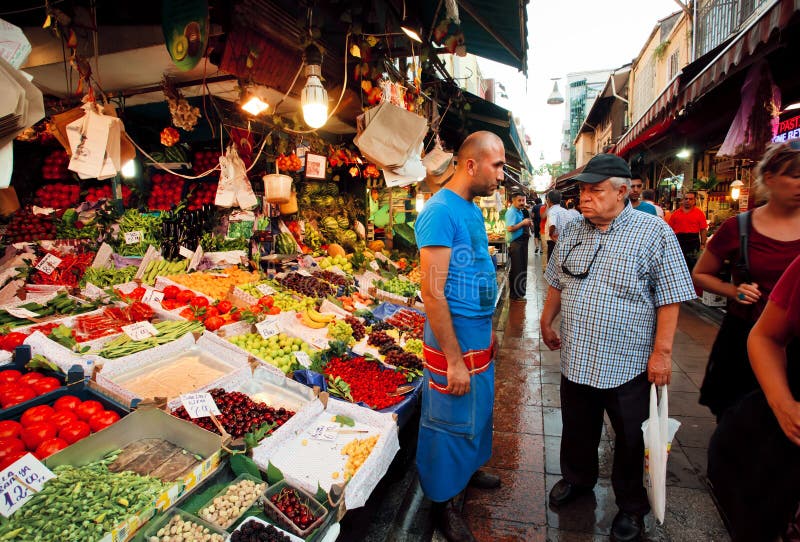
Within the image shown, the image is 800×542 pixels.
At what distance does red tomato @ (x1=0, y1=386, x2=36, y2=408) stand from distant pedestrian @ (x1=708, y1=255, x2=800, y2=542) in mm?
3577

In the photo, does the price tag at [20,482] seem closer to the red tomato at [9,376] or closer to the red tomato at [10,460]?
the red tomato at [10,460]

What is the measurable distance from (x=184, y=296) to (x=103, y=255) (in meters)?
2.06

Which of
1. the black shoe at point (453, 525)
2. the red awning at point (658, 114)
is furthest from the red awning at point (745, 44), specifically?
the black shoe at point (453, 525)

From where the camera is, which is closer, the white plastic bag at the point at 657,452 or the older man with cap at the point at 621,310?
the white plastic bag at the point at 657,452

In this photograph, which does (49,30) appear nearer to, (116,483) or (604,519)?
(116,483)

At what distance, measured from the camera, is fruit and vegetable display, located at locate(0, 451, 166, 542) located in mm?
1625

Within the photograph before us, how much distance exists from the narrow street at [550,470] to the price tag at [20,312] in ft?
13.4

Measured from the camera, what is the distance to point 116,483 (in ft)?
6.26

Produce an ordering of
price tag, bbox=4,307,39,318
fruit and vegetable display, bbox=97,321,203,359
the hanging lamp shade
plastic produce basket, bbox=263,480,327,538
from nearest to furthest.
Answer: plastic produce basket, bbox=263,480,327,538, fruit and vegetable display, bbox=97,321,203,359, price tag, bbox=4,307,39,318, the hanging lamp shade

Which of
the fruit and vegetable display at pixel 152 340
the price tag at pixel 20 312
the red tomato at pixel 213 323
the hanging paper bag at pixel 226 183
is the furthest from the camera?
the hanging paper bag at pixel 226 183

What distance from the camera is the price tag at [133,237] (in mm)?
5531

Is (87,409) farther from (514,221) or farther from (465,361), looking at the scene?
(514,221)

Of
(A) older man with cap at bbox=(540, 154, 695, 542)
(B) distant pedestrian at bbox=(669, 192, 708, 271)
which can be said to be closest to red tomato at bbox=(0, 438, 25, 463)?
(A) older man with cap at bbox=(540, 154, 695, 542)

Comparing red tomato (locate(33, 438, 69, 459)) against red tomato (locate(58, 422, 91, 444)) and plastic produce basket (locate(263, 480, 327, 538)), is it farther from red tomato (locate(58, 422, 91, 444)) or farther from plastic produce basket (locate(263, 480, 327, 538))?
plastic produce basket (locate(263, 480, 327, 538))
